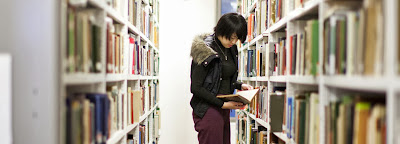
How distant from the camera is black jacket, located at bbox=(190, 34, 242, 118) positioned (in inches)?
103

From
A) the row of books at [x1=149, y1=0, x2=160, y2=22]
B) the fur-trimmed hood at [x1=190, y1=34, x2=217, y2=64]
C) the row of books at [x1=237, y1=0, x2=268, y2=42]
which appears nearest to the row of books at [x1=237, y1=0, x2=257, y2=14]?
the row of books at [x1=237, y1=0, x2=268, y2=42]

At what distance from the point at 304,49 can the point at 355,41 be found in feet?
1.95

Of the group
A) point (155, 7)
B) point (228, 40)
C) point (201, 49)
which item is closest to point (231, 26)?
point (228, 40)

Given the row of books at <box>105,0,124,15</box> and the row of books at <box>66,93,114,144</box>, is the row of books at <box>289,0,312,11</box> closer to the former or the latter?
the row of books at <box>105,0,124,15</box>

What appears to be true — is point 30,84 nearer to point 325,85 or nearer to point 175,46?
point 325,85

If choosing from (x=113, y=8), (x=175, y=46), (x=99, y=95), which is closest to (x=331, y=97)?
(x=99, y=95)

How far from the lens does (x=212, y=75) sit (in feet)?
8.89

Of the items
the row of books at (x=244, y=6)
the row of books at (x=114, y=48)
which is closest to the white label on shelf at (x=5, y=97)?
the row of books at (x=114, y=48)

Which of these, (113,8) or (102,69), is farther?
(113,8)

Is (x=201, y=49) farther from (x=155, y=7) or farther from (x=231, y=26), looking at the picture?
(x=155, y=7)

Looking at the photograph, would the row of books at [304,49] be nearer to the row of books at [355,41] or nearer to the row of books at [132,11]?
the row of books at [355,41]

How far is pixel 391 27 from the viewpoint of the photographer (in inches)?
38.6

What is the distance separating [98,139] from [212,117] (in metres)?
1.36

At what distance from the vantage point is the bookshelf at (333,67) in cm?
102
